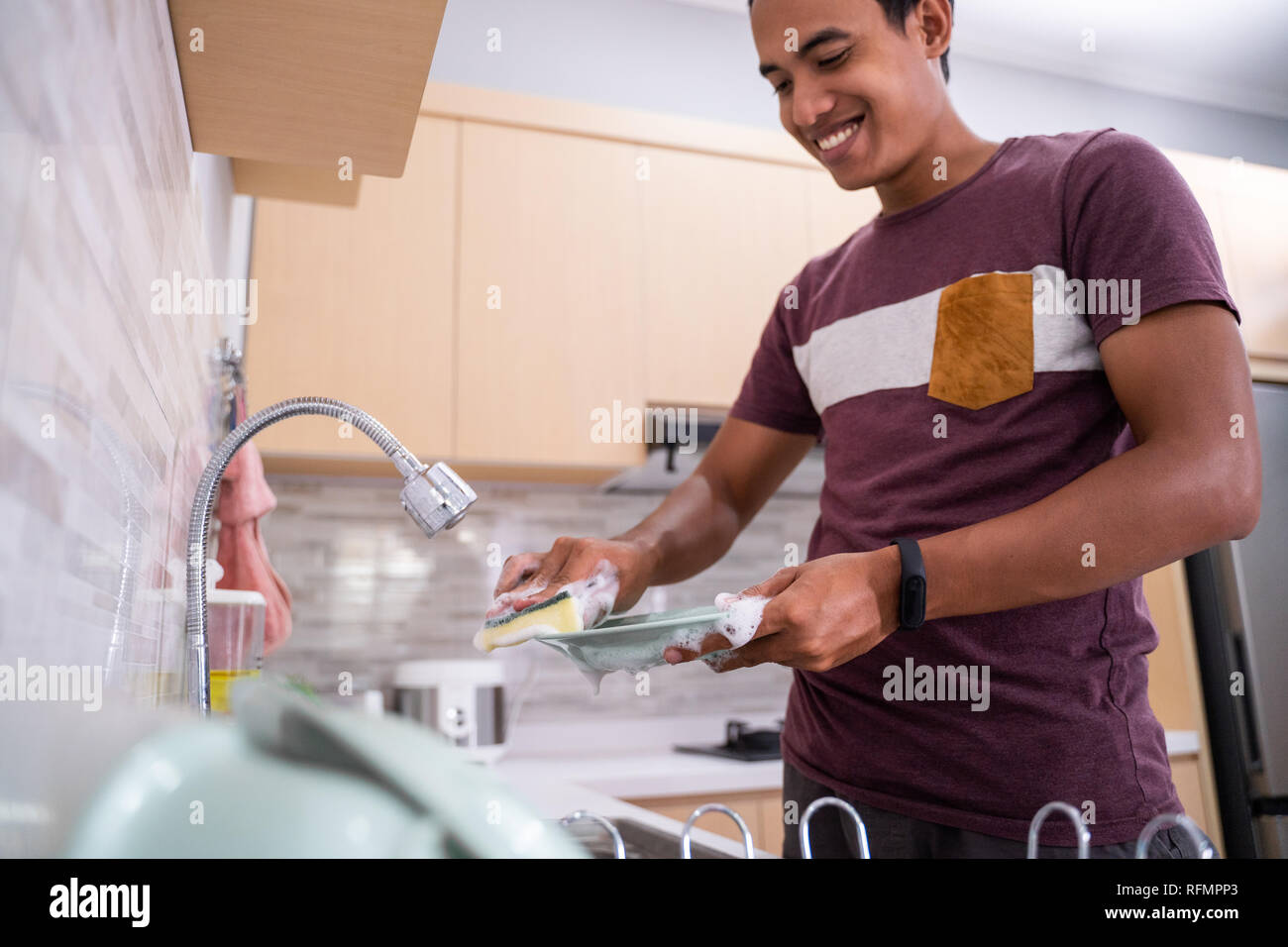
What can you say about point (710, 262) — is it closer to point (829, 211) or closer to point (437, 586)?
point (829, 211)

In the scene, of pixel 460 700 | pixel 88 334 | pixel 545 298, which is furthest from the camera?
pixel 545 298

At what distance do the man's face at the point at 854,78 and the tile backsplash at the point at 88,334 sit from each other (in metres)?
0.63

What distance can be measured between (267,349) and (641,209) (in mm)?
941

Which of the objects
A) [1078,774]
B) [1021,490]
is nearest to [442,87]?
[1021,490]

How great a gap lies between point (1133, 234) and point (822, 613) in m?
0.45

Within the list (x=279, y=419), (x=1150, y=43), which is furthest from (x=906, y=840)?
(x=1150, y=43)

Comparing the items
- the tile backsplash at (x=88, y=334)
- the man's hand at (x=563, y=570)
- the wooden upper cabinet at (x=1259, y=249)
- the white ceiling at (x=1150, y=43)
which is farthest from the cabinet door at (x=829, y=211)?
the tile backsplash at (x=88, y=334)

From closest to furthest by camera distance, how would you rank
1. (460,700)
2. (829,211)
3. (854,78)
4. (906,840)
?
1. (906,840)
2. (854,78)
3. (460,700)
4. (829,211)

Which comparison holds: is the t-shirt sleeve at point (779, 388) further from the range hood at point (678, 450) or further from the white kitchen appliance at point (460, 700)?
the white kitchen appliance at point (460, 700)

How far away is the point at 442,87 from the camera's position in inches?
85.5

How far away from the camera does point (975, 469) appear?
89 cm

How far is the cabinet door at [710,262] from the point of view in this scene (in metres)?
2.21

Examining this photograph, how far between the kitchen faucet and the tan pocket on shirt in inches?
20.3

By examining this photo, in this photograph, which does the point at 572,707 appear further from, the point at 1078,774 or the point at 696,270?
the point at 1078,774
